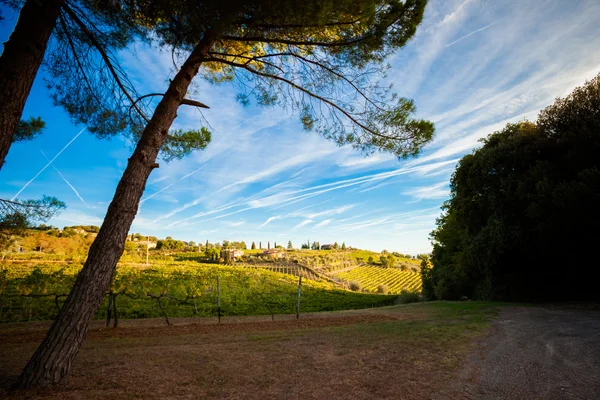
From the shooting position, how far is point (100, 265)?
3207 millimetres

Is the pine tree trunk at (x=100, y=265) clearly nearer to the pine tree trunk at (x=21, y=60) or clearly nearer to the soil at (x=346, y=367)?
the soil at (x=346, y=367)

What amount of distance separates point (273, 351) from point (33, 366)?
10.6 ft

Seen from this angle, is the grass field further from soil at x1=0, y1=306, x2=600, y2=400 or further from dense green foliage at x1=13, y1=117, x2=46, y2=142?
dense green foliage at x1=13, y1=117, x2=46, y2=142

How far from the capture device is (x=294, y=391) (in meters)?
3.11

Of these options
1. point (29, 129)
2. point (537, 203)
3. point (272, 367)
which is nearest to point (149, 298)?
point (29, 129)

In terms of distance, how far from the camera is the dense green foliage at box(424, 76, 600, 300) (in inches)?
420

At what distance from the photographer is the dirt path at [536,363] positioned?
127 inches

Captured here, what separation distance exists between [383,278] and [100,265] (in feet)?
243

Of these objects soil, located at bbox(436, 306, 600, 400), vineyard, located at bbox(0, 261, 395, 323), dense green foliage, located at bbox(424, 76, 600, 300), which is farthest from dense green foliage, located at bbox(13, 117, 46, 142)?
dense green foliage, located at bbox(424, 76, 600, 300)

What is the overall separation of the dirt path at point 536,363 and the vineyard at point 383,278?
5317cm

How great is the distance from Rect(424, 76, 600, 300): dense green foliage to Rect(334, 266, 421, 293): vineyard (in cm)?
4515

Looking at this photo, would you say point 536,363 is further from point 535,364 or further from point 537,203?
point 537,203

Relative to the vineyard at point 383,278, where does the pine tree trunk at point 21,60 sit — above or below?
above

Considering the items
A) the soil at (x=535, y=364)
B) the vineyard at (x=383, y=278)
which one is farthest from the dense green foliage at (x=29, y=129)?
the vineyard at (x=383, y=278)
